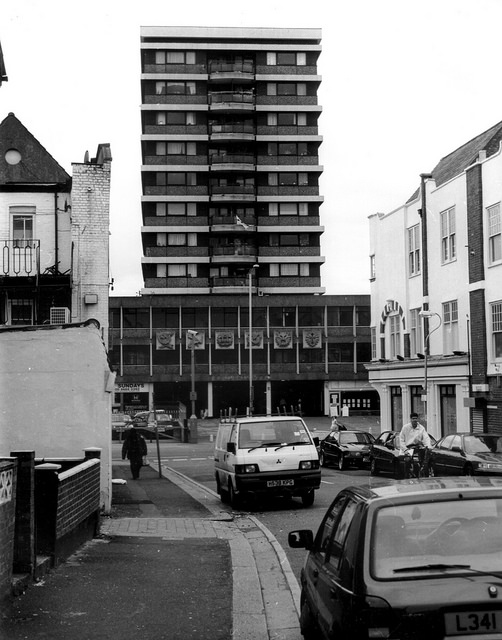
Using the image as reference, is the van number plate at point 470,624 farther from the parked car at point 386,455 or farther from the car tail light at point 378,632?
the parked car at point 386,455

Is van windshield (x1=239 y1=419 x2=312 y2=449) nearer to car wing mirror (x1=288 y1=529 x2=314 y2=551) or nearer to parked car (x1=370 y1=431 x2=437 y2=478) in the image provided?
parked car (x1=370 y1=431 x2=437 y2=478)

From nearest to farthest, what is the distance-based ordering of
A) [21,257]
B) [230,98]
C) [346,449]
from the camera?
[21,257]
[346,449]
[230,98]

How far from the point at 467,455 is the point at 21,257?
12361 mm

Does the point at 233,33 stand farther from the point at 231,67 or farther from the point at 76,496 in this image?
the point at 76,496

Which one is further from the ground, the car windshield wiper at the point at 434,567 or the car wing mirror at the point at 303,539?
the car windshield wiper at the point at 434,567

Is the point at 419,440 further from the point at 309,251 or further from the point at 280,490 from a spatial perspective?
the point at 309,251

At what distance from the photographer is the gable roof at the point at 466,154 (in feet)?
121

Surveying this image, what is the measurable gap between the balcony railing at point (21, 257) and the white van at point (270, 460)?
7981mm

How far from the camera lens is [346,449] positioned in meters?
29.2

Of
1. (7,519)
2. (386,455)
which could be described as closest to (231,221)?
(386,455)

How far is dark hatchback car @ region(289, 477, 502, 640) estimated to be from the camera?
4.45 metres

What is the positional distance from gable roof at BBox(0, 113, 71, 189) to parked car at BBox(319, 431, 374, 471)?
12620mm

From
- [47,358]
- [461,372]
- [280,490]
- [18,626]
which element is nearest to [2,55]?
[47,358]

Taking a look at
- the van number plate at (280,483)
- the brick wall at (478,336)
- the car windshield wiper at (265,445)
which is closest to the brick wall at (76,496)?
the van number plate at (280,483)
